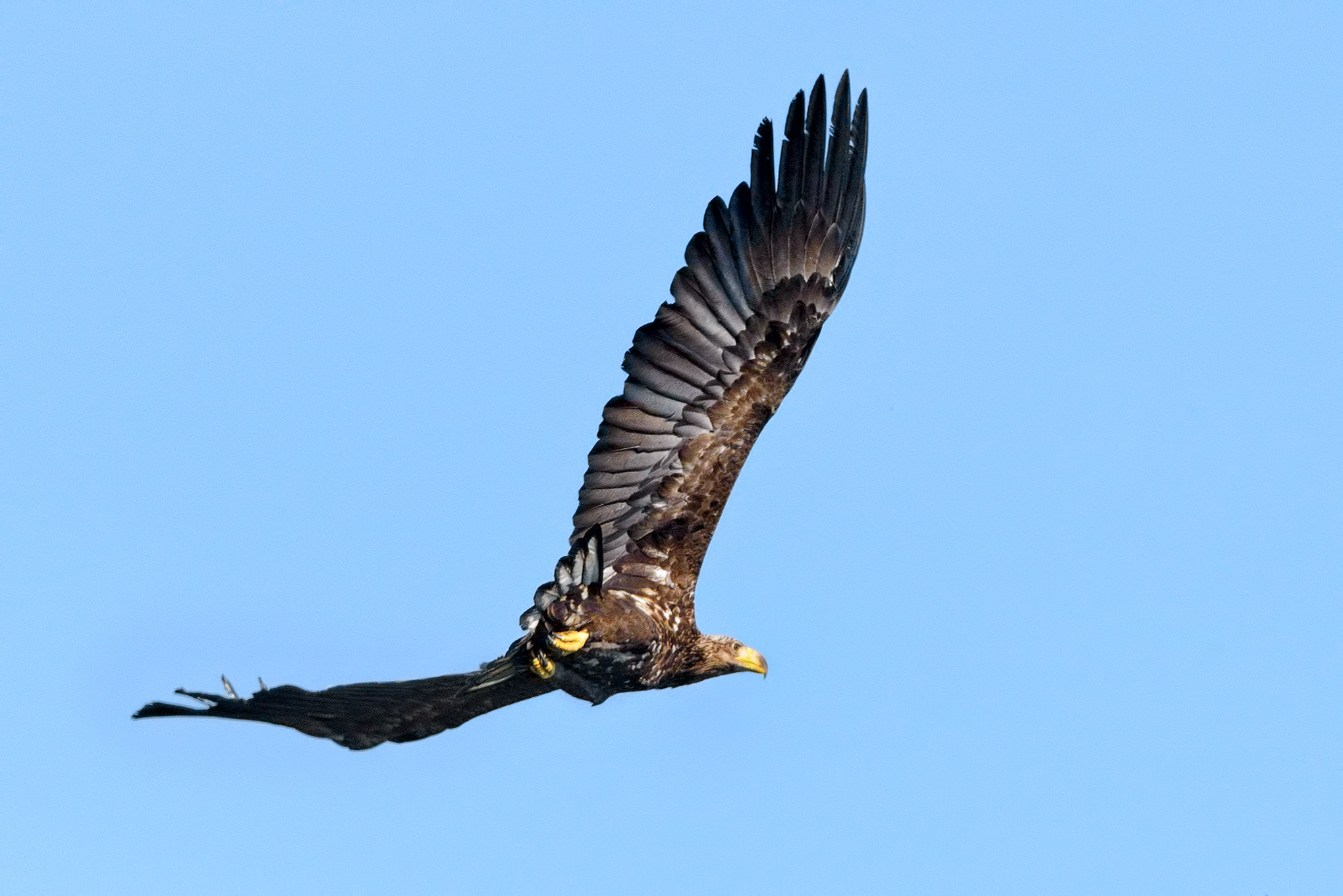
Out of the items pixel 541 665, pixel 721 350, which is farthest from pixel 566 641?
pixel 721 350

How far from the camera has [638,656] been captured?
1234 centimetres

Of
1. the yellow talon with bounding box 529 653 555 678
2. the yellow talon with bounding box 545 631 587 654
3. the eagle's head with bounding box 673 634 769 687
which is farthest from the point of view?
the eagle's head with bounding box 673 634 769 687

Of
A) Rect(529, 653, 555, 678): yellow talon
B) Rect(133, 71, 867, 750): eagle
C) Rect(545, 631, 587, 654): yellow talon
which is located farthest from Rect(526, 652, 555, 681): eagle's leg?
Rect(133, 71, 867, 750): eagle

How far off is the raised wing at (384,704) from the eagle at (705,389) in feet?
0.06

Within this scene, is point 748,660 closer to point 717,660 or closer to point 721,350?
point 717,660

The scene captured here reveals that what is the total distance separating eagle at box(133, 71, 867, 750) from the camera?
43.2 ft

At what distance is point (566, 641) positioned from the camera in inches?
463

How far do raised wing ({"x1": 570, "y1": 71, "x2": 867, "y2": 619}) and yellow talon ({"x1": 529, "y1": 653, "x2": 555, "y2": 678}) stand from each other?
137 cm

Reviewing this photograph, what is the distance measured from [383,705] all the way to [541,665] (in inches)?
68.0

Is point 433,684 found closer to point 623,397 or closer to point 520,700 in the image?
point 520,700

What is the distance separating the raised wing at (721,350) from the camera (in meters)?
13.3

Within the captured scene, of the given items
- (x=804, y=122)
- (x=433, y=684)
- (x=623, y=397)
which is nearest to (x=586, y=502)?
(x=623, y=397)

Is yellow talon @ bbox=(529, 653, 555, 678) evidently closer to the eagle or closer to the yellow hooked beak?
the eagle

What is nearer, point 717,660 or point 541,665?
point 541,665
